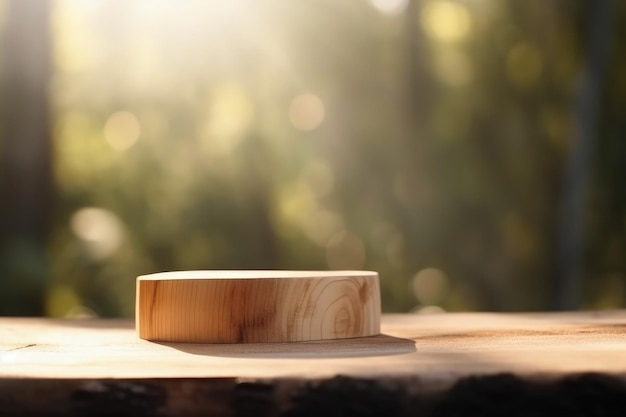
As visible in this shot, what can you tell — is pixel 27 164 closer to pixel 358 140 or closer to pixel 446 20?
pixel 358 140

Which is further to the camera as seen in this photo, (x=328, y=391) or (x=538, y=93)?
(x=538, y=93)

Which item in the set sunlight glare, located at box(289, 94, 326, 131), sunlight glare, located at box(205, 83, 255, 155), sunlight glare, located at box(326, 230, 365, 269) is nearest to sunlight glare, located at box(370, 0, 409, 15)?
sunlight glare, located at box(289, 94, 326, 131)

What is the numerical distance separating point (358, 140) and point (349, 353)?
9970mm

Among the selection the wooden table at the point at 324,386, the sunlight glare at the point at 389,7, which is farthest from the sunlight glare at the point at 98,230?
the wooden table at the point at 324,386

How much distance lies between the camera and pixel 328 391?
1085 millimetres

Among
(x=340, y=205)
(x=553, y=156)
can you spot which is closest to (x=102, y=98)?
(x=340, y=205)

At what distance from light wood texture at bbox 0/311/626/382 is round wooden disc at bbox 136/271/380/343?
0.04 meters

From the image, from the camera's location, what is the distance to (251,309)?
1.62 m

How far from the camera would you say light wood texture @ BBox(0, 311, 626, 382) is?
1.12 m

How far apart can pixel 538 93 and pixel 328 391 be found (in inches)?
398

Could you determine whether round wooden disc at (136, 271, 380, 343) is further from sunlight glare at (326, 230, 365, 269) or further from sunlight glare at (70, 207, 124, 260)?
sunlight glare at (326, 230, 365, 269)

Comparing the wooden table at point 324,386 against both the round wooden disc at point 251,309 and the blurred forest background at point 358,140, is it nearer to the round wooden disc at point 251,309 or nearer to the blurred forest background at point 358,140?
the round wooden disc at point 251,309

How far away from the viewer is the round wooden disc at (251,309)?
5.31ft

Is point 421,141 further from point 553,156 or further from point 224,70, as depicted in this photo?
point 224,70
